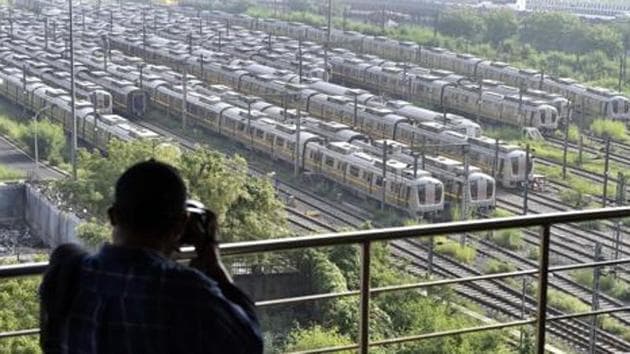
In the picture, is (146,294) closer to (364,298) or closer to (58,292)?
(58,292)

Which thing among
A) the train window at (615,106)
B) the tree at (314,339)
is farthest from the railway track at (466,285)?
the train window at (615,106)

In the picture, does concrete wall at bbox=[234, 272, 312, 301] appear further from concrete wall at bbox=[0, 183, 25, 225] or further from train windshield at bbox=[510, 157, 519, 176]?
train windshield at bbox=[510, 157, 519, 176]

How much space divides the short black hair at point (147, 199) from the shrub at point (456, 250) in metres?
5.30

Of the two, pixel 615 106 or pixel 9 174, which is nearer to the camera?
pixel 9 174

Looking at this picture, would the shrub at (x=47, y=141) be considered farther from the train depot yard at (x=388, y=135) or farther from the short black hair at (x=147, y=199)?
the short black hair at (x=147, y=199)

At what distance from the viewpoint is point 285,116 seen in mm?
8555

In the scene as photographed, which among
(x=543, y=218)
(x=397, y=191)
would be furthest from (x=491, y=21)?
(x=543, y=218)

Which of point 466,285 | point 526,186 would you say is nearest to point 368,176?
point 526,186

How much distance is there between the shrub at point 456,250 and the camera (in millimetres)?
5758

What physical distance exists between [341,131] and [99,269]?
7.47 meters

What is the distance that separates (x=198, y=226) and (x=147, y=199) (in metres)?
0.04

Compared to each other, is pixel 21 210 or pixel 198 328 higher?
pixel 198 328

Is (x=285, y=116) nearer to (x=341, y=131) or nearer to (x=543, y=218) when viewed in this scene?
(x=341, y=131)

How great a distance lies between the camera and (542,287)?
920 mm
